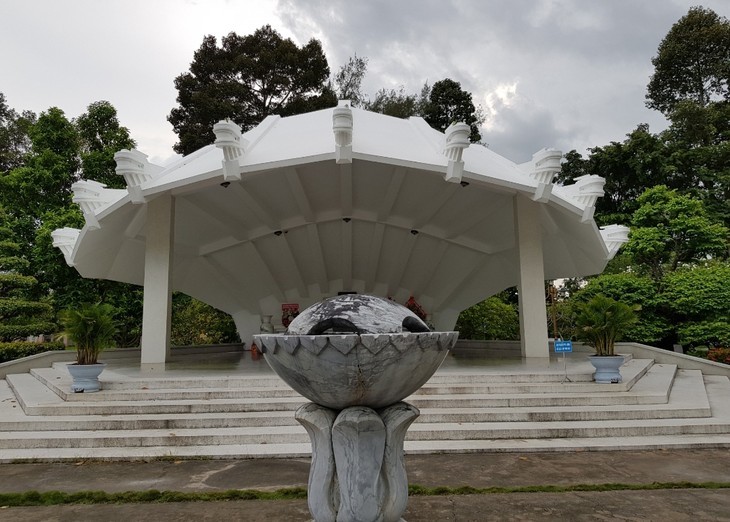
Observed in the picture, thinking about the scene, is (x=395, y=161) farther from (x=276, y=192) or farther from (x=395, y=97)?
→ (x=395, y=97)

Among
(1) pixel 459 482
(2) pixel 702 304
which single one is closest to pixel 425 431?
(1) pixel 459 482

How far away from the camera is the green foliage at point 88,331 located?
273 inches

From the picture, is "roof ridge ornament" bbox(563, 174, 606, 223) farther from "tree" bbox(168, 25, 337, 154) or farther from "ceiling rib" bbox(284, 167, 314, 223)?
"tree" bbox(168, 25, 337, 154)

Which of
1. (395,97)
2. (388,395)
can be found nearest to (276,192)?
(388,395)

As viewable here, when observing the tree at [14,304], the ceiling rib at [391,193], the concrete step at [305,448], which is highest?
the ceiling rib at [391,193]

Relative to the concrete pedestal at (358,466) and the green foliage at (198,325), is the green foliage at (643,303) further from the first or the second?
the green foliage at (198,325)

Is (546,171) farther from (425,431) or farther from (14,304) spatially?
(14,304)

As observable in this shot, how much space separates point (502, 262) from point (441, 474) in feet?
43.2

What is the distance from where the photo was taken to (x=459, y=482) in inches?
158

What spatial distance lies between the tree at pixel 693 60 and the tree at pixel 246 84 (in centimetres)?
1808

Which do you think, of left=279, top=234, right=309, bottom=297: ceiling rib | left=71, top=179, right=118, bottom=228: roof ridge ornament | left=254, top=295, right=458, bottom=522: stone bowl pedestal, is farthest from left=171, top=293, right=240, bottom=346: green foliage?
left=254, top=295, right=458, bottom=522: stone bowl pedestal

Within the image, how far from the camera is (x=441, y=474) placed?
4238mm

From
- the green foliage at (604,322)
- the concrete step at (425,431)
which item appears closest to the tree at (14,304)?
the concrete step at (425,431)

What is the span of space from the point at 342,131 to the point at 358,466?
249 inches
